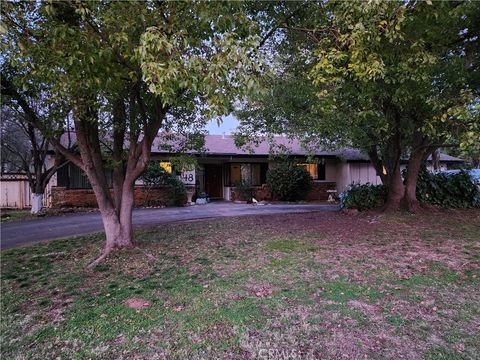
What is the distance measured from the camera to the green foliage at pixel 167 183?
17.2 metres

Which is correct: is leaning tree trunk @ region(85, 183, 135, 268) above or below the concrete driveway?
above

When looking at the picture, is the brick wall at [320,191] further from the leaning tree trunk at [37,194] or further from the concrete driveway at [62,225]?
the leaning tree trunk at [37,194]

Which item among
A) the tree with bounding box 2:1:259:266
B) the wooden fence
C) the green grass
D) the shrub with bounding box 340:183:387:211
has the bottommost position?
the green grass


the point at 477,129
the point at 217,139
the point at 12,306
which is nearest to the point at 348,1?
the point at 477,129

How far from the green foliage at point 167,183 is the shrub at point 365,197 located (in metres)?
7.72

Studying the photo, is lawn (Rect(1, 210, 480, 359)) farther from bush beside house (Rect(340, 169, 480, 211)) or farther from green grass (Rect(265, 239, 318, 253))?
bush beside house (Rect(340, 169, 480, 211))

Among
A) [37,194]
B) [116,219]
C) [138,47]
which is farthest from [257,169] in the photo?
[138,47]

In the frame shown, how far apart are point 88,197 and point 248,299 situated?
550 inches

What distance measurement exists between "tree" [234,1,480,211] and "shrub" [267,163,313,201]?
782cm

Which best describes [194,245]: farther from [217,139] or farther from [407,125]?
[217,139]

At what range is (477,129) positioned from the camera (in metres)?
5.39

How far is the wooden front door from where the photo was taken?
75.2 ft

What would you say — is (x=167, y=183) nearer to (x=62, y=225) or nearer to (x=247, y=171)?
(x=247, y=171)

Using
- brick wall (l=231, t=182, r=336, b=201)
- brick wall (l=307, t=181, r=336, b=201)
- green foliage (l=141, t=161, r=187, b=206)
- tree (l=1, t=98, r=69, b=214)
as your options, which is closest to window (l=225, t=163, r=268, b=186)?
brick wall (l=231, t=182, r=336, b=201)
